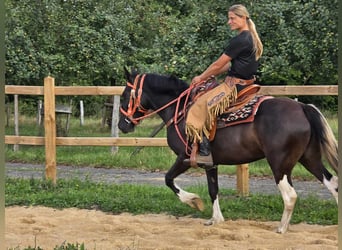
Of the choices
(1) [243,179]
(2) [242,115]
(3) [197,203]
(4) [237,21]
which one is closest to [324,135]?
(2) [242,115]

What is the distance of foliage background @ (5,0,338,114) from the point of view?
11.0m

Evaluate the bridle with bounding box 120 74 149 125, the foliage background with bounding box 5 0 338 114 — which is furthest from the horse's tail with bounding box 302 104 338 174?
the foliage background with bounding box 5 0 338 114

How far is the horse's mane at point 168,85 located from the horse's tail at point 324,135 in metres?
1.58

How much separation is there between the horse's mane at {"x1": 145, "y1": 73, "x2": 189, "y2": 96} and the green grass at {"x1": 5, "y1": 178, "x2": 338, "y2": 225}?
1578 mm

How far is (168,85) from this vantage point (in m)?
6.75

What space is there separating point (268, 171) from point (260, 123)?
14.8 feet

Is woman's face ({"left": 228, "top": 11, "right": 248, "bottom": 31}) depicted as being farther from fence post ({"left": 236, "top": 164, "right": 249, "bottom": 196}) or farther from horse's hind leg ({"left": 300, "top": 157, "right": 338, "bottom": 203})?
fence post ({"left": 236, "top": 164, "right": 249, "bottom": 196})

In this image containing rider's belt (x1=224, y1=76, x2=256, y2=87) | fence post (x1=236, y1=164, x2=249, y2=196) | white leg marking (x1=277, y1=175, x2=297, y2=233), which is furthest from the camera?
fence post (x1=236, y1=164, x2=249, y2=196)

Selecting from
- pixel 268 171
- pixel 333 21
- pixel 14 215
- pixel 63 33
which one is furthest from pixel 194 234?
pixel 63 33

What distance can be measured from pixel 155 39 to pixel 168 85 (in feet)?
24.2

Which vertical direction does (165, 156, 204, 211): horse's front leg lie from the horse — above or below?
below

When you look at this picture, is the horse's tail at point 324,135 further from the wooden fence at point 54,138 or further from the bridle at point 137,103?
the wooden fence at point 54,138

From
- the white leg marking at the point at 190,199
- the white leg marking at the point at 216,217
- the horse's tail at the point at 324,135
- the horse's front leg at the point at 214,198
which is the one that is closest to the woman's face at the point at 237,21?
the horse's tail at the point at 324,135

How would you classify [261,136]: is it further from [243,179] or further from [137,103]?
[243,179]
